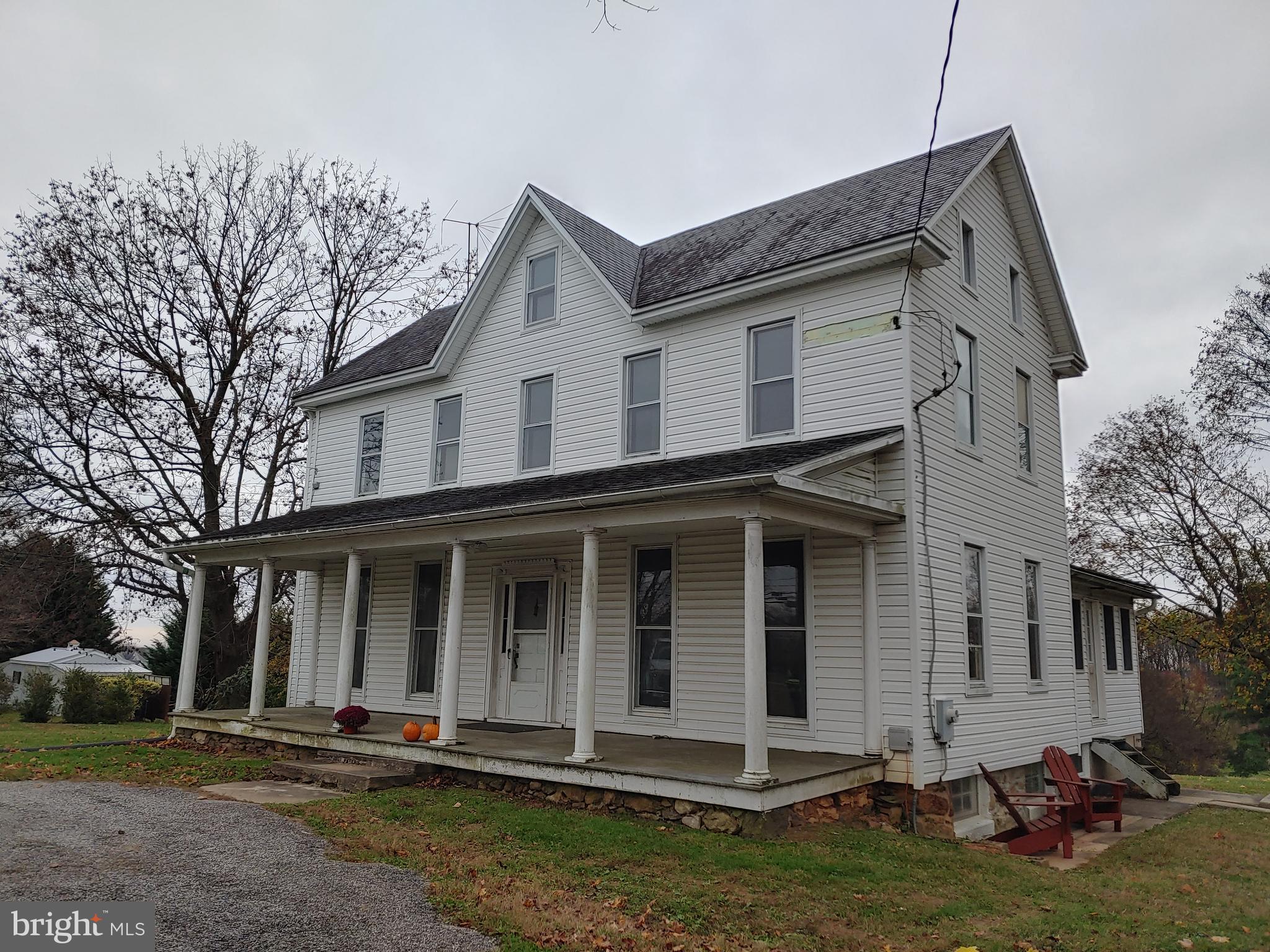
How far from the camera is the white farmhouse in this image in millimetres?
9781

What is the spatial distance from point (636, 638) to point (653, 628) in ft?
1.03

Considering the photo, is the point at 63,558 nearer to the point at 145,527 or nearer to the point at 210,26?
the point at 145,527

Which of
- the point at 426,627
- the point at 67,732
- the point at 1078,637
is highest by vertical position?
the point at 1078,637

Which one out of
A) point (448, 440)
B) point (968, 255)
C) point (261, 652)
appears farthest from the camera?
point (448, 440)

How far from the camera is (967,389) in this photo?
12.0 metres

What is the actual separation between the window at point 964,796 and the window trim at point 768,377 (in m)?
4.69

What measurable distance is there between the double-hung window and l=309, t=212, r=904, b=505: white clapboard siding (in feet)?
14.8

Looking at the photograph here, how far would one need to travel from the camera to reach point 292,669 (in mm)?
17125

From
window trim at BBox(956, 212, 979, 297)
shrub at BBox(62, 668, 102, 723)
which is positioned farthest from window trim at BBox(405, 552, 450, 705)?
shrub at BBox(62, 668, 102, 723)

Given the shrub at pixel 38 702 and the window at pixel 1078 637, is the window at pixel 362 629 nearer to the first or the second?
the shrub at pixel 38 702

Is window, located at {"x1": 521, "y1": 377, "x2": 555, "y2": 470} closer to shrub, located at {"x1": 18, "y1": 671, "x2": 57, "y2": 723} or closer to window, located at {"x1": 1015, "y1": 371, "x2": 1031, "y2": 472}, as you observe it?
window, located at {"x1": 1015, "y1": 371, "x2": 1031, "y2": 472}

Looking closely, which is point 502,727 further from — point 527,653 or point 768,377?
point 768,377

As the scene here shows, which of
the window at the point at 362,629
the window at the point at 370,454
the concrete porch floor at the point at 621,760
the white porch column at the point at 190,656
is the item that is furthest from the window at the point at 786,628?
the white porch column at the point at 190,656

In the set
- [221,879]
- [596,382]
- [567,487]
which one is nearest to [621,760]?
[567,487]
